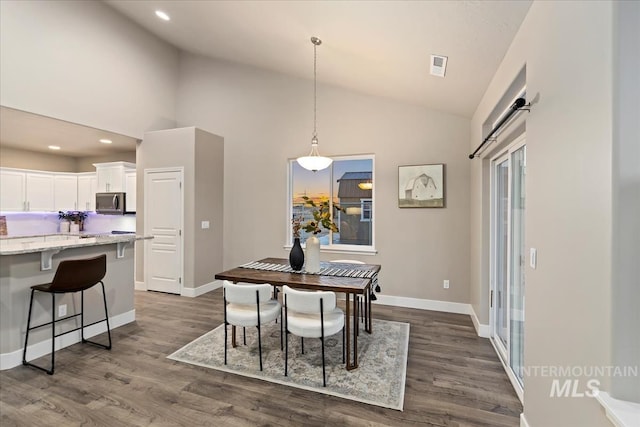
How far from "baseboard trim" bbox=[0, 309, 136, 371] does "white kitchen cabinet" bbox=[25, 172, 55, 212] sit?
413cm

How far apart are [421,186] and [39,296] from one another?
4.64m

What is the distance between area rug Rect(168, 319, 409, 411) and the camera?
94.2 inches

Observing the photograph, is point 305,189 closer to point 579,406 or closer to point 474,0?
point 474,0

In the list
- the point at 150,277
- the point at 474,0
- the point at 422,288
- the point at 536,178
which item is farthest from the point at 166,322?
the point at 474,0

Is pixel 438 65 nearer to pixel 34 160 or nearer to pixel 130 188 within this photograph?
pixel 130 188

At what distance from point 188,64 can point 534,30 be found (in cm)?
588

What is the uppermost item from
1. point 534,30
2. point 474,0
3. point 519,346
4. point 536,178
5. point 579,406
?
point 474,0

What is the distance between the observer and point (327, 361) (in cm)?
283

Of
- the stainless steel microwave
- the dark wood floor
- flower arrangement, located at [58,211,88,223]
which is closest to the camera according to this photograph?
the dark wood floor

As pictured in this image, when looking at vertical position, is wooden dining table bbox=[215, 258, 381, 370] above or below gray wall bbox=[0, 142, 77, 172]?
below

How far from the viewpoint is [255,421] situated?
6.72 ft

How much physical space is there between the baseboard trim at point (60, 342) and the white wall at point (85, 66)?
280 centimetres

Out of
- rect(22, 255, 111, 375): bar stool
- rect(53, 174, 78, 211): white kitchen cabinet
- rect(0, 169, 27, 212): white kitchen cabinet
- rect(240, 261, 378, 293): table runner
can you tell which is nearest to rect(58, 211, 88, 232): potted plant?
rect(53, 174, 78, 211): white kitchen cabinet

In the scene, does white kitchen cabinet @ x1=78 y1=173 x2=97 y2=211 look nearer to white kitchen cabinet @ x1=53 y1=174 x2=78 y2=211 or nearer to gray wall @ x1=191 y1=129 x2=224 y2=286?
white kitchen cabinet @ x1=53 y1=174 x2=78 y2=211
